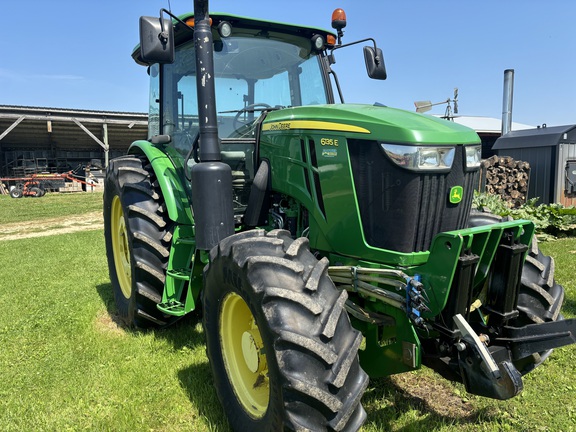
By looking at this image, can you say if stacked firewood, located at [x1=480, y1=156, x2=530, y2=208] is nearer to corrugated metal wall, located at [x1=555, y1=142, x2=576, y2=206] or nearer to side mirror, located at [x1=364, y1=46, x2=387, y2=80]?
corrugated metal wall, located at [x1=555, y1=142, x2=576, y2=206]

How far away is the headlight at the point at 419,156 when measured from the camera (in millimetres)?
2469

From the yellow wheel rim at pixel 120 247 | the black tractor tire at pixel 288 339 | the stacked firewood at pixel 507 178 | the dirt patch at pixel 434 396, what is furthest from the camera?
the stacked firewood at pixel 507 178

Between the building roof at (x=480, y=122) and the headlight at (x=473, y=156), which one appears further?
the building roof at (x=480, y=122)

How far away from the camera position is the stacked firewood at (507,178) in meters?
11.2

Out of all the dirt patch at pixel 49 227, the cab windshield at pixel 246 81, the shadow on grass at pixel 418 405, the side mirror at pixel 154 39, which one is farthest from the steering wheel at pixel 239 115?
Result: the dirt patch at pixel 49 227

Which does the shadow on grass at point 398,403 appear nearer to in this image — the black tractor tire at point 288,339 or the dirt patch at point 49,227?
the black tractor tire at point 288,339

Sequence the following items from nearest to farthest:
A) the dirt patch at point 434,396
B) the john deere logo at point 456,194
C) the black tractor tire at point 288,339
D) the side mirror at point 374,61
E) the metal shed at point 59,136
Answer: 1. the black tractor tire at point 288,339
2. the john deere logo at point 456,194
3. the dirt patch at point 434,396
4. the side mirror at point 374,61
5. the metal shed at point 59,136

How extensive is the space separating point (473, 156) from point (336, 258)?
3.18ft

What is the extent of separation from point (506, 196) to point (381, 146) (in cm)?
995

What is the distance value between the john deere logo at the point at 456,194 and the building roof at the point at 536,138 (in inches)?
395

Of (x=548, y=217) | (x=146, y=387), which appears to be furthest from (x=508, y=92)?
(x=146, y=387)

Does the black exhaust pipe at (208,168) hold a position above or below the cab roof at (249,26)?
below

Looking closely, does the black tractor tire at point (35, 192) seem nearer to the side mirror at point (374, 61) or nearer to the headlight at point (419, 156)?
the side mirror at point (374, 61)

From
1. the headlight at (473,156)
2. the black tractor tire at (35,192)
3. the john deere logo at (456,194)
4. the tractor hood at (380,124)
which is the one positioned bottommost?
the black tractor tire at (35,192)
